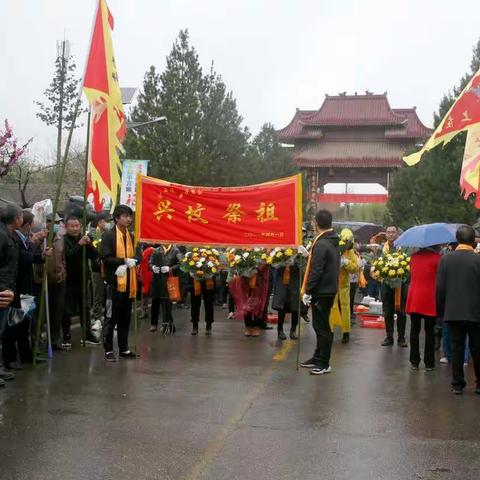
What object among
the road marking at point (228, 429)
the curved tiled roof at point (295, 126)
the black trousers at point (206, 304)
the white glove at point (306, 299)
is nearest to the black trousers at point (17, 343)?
the road marking at point (228, 429)

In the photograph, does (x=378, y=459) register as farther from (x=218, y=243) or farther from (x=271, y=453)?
(x=218, y=243)

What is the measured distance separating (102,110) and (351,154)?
47034mm

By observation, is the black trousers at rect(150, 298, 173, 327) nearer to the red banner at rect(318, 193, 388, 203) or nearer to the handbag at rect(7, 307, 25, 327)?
the handbag at rect(7, 307, 25, 327)

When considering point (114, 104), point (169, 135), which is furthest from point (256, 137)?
point (114, 104)

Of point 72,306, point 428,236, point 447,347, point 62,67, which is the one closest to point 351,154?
point 62,67

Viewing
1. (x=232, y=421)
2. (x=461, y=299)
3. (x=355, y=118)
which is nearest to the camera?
(x=232, y=421)

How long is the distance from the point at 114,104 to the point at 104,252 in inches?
78.0

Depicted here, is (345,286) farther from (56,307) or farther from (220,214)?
(56,307)

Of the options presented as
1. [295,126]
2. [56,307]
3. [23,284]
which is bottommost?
[56,307]

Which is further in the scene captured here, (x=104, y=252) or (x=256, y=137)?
(x=256, y=137)

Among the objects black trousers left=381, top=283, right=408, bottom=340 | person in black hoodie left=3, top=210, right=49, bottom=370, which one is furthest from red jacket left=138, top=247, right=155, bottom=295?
black trousers left=381, top=283, right=408, bottom=340

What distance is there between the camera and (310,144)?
57.3 metres

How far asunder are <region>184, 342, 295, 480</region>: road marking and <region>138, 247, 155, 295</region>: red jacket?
14.7ft

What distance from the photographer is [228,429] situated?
5867mm
